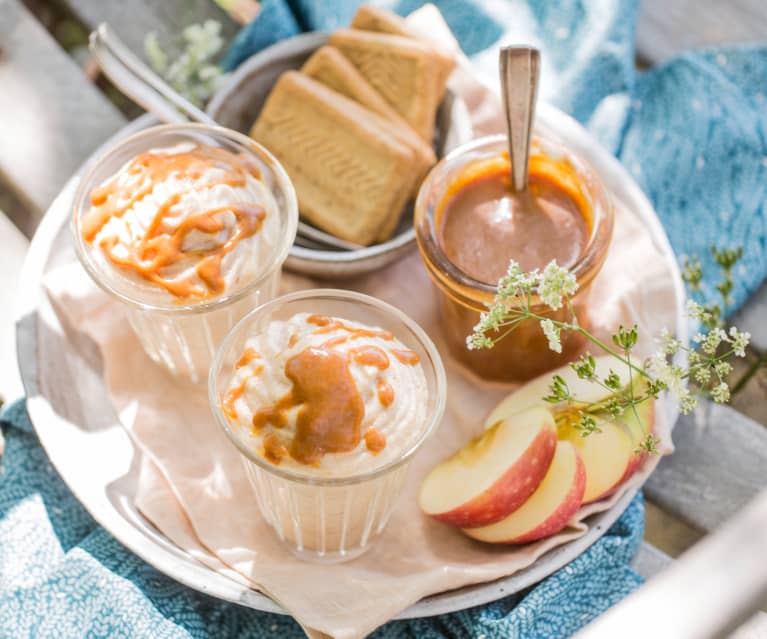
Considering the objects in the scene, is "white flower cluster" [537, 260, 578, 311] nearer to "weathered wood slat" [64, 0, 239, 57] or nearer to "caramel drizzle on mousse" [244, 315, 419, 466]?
"caramel drizzle on mousse" [244, 315, 419, 466]

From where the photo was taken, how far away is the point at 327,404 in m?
1.09

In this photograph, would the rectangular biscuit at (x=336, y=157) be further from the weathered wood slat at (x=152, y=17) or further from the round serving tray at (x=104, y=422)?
the weathered wood slat at (x=152, y=17)

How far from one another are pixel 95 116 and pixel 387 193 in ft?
2.04

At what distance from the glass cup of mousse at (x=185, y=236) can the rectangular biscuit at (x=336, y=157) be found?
0.44 feet

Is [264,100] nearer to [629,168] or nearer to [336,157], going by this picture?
[336,157]

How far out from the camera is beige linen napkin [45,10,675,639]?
123 centimetres

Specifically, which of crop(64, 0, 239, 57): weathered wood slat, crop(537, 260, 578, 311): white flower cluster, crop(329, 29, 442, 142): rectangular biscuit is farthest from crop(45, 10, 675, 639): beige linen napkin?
crop(64, 0, 239, 57): weathered wood slat

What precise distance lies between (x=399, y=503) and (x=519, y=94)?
59 centimetres

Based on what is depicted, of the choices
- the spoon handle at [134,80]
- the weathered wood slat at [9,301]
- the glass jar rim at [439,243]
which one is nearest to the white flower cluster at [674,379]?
the glass jar rim at [439,243]

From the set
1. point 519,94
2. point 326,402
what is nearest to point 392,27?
point 519,94

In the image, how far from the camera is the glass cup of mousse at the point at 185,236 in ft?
4.09

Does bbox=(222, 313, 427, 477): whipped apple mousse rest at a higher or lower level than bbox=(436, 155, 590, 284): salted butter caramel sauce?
higher

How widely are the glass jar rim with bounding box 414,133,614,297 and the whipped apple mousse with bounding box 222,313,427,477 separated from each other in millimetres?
162

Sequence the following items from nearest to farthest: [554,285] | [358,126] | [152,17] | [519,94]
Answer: [554,285] → [519,94] → [358,126] → [152,17]
